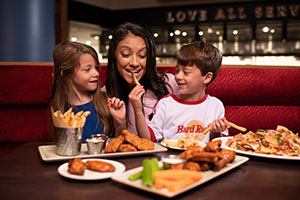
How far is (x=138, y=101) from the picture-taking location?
1816 mm

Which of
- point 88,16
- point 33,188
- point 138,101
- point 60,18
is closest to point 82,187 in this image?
point 33,188

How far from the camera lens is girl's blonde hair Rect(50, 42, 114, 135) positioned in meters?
1.97

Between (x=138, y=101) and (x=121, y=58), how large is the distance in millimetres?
412

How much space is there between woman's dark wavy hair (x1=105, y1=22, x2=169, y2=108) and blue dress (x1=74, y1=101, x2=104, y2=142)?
0.77ft

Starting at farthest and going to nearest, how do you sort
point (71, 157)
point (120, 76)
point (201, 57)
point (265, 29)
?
point (265, 29), point (120, 76), point (201, 57), point (71, 157)

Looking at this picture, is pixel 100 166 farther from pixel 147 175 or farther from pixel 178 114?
pixel 178 114

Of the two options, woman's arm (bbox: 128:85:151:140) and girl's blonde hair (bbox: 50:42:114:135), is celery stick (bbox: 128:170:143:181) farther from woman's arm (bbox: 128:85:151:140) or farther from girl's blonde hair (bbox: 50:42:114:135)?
girl's blonde hair (bbox: 50:42:114:135)

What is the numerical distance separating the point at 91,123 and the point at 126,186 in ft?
3.71

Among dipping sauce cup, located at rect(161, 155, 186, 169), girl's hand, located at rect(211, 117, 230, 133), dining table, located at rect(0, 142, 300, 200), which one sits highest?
girl's hand, located at rect(211, 117, 230, 133)

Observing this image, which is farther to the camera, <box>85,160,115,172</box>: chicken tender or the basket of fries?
the basket of fries

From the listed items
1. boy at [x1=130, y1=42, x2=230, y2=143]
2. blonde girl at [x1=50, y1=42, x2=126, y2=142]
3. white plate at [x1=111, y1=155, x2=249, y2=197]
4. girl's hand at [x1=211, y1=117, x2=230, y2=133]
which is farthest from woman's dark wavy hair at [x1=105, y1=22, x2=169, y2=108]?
white plate at [x1=111, y1=155, x2=249, y2=197]

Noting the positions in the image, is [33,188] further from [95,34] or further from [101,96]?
[95,34]

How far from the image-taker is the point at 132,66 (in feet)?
6.83

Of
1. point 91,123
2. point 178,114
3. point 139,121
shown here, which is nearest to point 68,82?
point 91,123
